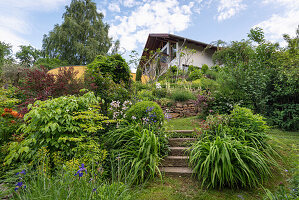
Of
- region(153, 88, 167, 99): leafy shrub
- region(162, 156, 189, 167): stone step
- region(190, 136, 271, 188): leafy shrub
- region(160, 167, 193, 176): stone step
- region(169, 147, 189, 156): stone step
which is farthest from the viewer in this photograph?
region(153, 88, 167, 99): leafy shrub

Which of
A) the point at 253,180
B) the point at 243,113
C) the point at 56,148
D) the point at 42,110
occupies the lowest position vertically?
the point at 253,180

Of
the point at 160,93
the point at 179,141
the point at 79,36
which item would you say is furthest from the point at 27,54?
the point at 179,141

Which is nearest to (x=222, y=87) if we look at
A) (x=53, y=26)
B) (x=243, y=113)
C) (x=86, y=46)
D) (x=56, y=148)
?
(x=243, y=113)

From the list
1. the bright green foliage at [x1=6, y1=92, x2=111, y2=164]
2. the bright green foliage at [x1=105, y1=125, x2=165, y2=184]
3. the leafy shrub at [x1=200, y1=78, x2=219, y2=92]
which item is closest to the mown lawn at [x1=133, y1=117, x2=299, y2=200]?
the bright green foliage at [x1=105, y1=125, x2=165, y2=184]

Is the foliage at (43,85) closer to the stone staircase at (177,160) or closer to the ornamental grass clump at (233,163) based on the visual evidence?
the stone staircase at (177,160)

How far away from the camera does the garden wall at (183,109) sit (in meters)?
7.23

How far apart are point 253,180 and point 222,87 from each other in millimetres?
4797

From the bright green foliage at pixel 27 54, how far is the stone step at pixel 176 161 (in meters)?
36.0

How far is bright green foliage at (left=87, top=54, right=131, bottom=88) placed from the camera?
5430mm

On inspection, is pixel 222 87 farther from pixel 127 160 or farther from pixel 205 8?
pixel 127 160

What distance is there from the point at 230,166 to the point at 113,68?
462 centimetres

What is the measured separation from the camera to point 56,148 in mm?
2695

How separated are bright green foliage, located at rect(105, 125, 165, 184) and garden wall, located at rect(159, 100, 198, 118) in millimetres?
3645

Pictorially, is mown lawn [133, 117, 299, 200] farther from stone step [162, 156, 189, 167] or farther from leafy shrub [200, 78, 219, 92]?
leafy shrub [200, 78, 219, 92]
